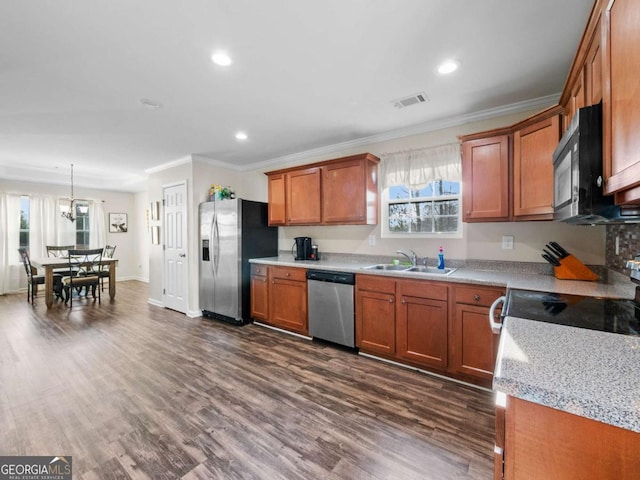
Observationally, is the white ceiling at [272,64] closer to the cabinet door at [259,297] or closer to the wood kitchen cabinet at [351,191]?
the wood kitchen cabinet at [351,191]

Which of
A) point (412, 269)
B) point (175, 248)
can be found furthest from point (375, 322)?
point (175, 248)

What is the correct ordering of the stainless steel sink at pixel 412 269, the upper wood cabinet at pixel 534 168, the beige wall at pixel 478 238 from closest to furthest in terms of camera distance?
the upper wood cabinet at pixel 534 168 < the beige wall at pixel 478 238 < the stainless steel sink at pixel 412 269

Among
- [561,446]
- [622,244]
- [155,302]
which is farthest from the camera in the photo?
[155,302]

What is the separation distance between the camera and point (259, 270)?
392 cm

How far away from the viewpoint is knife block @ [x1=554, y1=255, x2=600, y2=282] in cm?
218

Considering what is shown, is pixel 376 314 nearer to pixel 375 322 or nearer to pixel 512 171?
pixel 375 322

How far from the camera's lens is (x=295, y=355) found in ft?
9.84

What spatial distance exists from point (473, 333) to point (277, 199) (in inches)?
114

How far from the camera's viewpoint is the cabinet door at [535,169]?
212cm

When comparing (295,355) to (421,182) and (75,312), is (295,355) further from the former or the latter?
(75,312)

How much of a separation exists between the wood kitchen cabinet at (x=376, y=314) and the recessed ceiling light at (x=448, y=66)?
1.79 meters

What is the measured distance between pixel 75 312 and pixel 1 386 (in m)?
2.61

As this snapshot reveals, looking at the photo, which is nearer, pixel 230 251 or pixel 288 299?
pixel 288 299

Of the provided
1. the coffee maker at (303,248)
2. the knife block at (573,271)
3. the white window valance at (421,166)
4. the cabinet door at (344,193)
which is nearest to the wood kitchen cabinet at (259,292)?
the coffee maker at (303,248)
